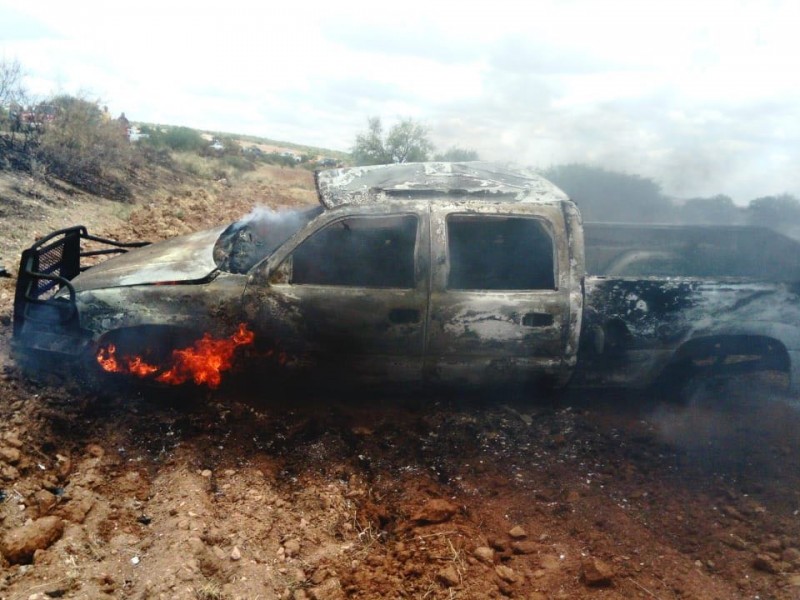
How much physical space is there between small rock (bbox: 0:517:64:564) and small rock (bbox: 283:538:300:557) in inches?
45.3

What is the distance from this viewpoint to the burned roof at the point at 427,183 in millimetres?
3988

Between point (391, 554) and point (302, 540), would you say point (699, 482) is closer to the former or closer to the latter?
point (391, 554)

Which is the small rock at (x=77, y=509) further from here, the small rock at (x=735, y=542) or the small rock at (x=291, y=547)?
the small rock at (x=735, y=542)

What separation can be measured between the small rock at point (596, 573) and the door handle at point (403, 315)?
5.85 ft

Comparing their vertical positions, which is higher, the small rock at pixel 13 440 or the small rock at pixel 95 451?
the small rock at pixel 13 440

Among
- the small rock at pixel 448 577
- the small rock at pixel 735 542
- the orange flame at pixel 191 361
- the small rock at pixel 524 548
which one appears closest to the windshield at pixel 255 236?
the orange flame at pixel 191 361

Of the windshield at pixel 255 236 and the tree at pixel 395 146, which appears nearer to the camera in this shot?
the windshield at pixel 255 236

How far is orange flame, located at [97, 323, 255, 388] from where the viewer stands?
3.79 metres

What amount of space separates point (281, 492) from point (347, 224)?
1.83 m

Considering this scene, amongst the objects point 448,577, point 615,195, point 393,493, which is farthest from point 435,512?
point 615,195

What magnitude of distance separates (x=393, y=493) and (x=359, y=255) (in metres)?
1.81

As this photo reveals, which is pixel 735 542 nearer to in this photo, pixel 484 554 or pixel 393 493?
pixel 484 554

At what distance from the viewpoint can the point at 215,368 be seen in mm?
3852

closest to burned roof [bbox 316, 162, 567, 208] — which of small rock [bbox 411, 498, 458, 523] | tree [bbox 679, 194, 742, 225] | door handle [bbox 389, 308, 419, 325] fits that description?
door handle [bbox 389, 308, 419, 325]
